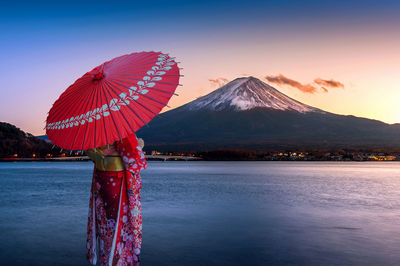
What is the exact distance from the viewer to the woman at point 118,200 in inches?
163

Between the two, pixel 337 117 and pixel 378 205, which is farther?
pixel 337 117

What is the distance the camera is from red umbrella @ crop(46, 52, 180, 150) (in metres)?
3.90

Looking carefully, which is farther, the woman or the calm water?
the calm water

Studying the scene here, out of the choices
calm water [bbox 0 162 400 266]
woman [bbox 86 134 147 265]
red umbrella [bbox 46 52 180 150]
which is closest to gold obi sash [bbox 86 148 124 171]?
woman [bbox 86 134 147 265]

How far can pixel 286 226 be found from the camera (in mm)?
8344

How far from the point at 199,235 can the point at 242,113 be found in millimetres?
159271

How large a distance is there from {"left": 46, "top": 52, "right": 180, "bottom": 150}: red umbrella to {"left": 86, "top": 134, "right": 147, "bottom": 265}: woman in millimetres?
243

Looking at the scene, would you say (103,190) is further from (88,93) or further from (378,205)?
(378,205)

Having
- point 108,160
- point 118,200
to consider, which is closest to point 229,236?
point 118,200

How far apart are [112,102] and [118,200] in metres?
0.96

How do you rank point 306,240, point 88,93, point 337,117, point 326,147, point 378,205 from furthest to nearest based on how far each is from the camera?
point 337,117, point 326,147, point 378,205, point 306,240, point 88,93

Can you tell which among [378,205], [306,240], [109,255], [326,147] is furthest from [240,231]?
[326,147]

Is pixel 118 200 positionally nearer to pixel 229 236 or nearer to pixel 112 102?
pixel 112 102

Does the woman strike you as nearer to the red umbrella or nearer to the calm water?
the red umbrella
